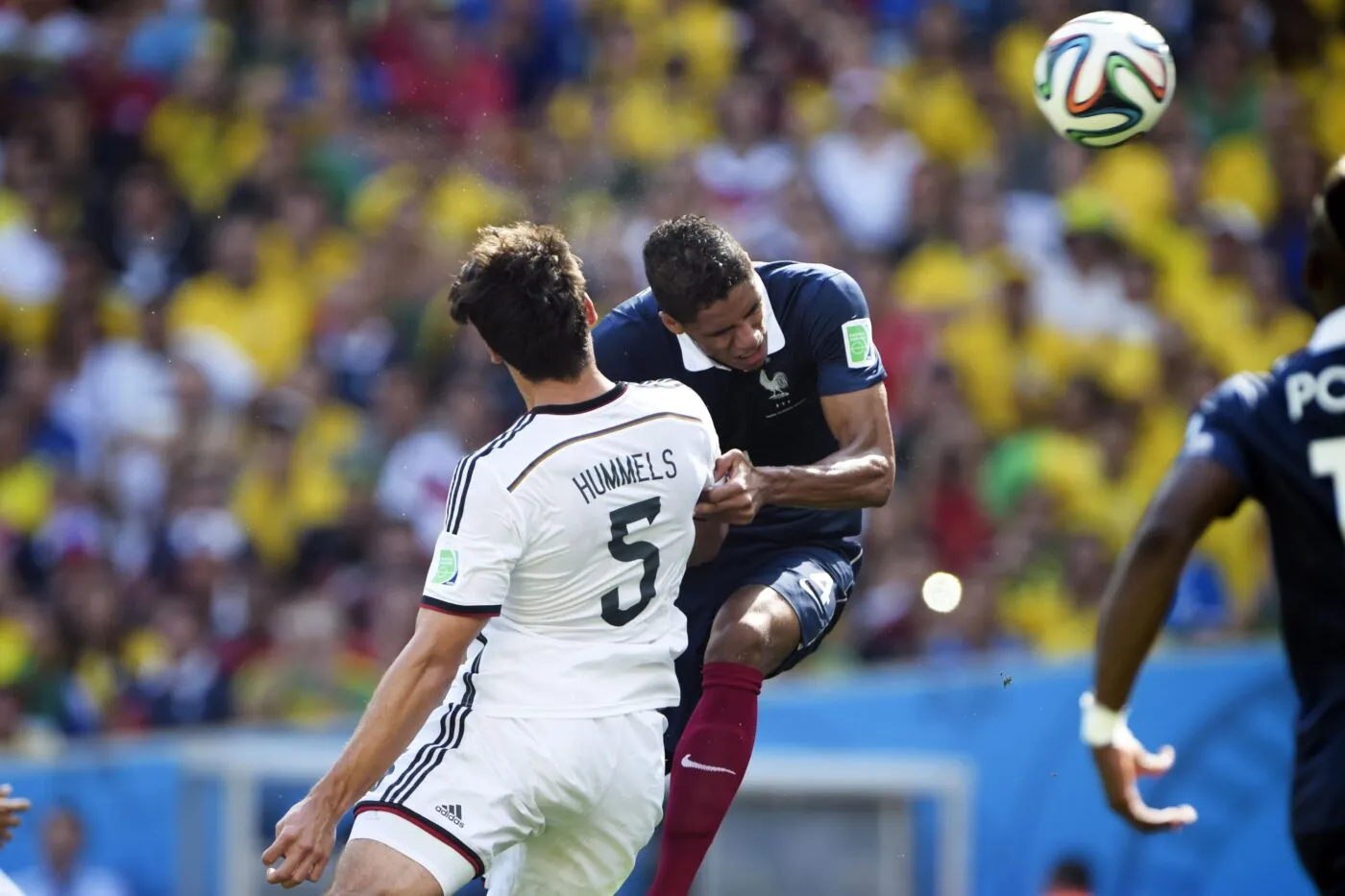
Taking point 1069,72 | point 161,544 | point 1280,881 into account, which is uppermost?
point 1069,72

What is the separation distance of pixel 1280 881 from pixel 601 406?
583cm

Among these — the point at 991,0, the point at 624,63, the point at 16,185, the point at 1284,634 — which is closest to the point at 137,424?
the point at 16,185

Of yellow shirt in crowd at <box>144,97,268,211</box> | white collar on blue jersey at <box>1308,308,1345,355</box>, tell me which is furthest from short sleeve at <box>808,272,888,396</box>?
yellow shirt in crowd at <box>144,97,268,211</box>

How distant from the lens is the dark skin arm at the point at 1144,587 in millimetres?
3617

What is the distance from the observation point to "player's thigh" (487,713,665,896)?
4.75 metres

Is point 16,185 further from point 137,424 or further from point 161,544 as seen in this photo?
point 161,544

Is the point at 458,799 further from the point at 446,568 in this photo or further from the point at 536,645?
the point at 446,568

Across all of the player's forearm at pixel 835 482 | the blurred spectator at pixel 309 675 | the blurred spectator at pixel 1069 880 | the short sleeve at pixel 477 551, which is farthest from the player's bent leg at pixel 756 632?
the blurred spectator at pixel 309 675

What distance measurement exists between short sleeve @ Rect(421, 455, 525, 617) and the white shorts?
0.34 m

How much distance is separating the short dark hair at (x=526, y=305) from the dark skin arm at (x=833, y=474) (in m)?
0.49

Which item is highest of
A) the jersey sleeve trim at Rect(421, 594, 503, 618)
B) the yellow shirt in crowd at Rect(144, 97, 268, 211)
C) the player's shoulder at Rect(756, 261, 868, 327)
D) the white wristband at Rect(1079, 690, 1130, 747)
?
the yellow shirt in crowd at Rect(144, 97, 268, 211)

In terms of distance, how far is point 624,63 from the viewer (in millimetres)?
13055

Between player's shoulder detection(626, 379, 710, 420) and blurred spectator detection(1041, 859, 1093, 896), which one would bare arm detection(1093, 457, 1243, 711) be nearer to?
player's shoulder detection(626, 379, 710, 420)

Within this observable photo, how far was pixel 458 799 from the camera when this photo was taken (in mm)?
4586
